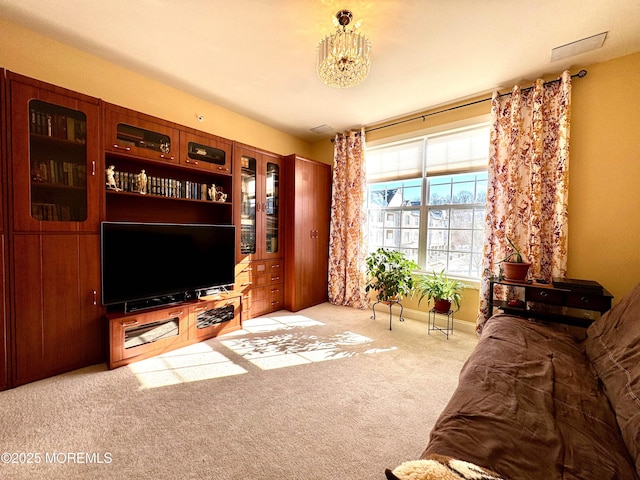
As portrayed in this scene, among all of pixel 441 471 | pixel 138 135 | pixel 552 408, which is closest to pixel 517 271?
pixel 552 408

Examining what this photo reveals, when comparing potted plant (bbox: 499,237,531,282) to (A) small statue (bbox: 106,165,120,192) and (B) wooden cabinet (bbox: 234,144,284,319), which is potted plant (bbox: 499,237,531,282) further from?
(A) small statue (bbox: 106,165,120,192)

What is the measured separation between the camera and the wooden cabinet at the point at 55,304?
1956mm

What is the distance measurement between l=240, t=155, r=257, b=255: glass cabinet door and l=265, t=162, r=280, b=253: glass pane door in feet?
0.67

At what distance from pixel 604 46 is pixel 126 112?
4.26 m

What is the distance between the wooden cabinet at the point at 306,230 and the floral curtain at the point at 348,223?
0.15m

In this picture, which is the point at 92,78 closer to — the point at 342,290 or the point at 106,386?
the point at 106,386

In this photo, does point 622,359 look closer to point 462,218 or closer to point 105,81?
point 462,218

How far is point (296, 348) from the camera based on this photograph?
2.70 metres

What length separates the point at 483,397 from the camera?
108 cm

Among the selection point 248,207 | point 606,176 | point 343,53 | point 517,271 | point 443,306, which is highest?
point 343,53

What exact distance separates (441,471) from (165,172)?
3360mm

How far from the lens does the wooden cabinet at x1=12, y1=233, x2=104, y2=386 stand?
6.42 feet

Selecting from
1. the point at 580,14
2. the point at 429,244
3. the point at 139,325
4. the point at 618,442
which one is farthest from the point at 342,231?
the point at 618,442

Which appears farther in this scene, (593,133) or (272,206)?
(272,206)
